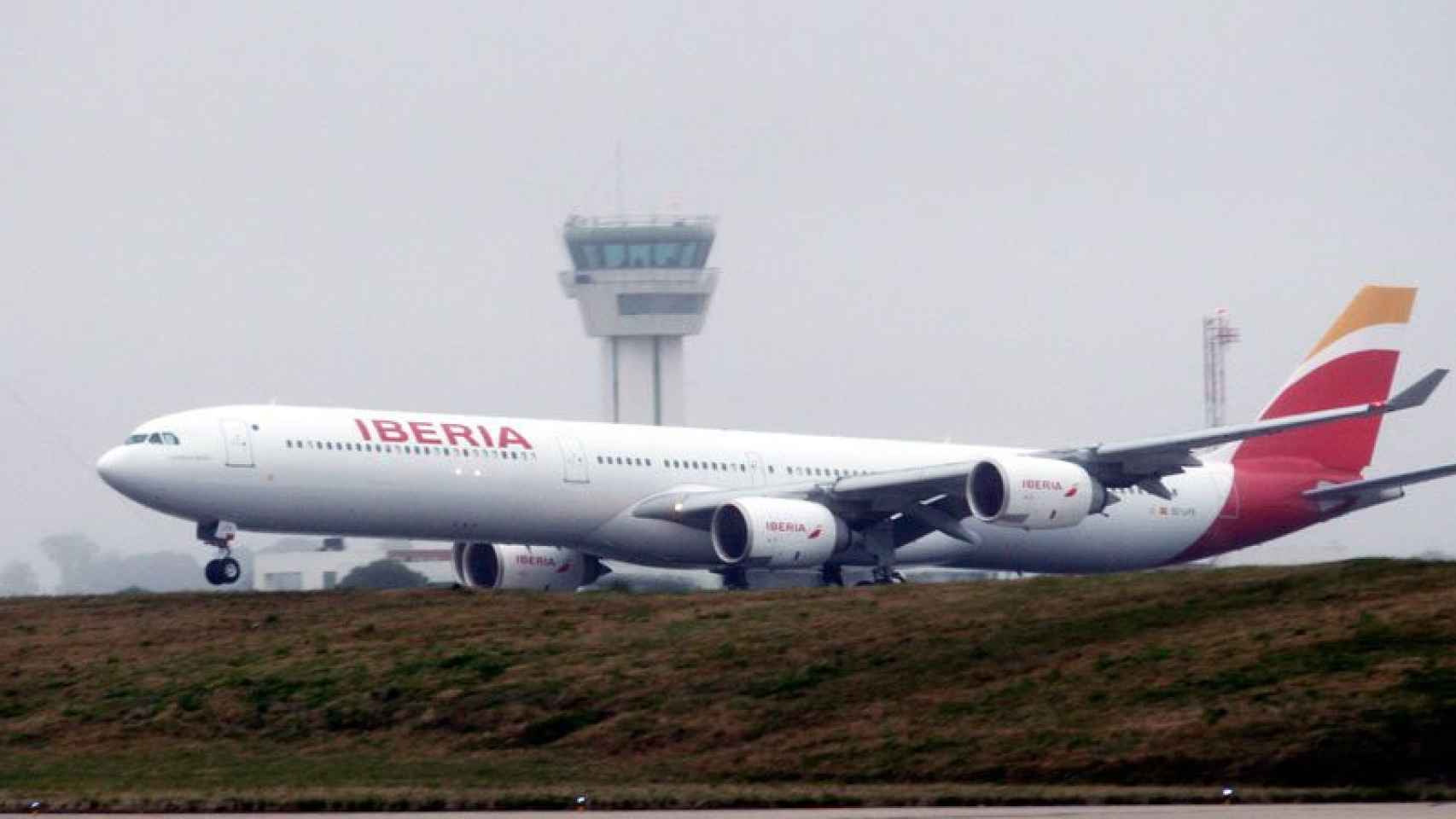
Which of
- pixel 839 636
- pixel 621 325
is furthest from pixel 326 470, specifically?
pixel 621 325

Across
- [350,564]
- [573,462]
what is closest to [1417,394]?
[573,462]

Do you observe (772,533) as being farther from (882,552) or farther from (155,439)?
(155,439)

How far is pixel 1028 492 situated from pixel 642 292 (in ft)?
270

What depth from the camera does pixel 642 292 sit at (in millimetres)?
128250

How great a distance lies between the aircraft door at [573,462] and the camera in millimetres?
48312

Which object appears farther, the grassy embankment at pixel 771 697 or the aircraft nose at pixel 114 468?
the aircraft nose at pixel 114 468

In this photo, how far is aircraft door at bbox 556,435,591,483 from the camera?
48.3 metres

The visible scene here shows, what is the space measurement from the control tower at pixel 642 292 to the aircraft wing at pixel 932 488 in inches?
3027

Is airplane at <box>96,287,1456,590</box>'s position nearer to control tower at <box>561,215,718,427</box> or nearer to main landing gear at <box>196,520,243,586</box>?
main landing gear at <box>196,520,243,586</box>

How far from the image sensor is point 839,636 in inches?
1400

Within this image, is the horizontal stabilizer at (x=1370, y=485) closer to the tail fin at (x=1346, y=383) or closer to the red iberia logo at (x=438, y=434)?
the tail fin at (x=1346, y=383)

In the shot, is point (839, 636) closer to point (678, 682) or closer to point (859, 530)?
point (678, 682)

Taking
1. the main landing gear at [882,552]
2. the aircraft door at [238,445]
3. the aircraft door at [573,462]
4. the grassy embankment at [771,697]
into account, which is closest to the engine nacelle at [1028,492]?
the main landing gear at [882,552]

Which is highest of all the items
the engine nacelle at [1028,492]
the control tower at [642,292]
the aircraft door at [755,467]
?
the control tower at [642,292]
